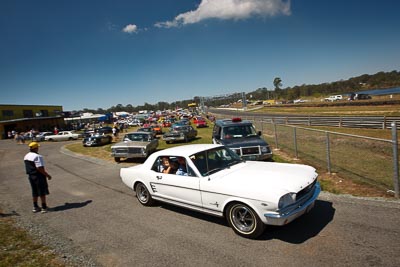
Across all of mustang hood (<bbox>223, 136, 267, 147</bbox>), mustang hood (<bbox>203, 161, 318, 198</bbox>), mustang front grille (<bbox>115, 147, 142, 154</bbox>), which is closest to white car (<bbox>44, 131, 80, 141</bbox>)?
mustang front grille (<bbox>115, 147, 142, 154</bbox>)

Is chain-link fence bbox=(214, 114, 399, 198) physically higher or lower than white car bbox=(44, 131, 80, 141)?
lower

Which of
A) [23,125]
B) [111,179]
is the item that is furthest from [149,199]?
[23,125]

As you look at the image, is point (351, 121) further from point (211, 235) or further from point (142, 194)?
point (211, 235)

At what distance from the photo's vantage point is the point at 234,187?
4.40 meters

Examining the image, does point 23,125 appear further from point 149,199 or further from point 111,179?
point 149,199

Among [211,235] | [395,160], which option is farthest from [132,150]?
[395,160]

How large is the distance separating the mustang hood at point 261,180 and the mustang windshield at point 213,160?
0.63 feet

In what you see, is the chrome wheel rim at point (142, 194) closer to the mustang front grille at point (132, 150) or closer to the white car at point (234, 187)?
the white car at point (234, 187)

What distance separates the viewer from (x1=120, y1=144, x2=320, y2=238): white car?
4.08 metres

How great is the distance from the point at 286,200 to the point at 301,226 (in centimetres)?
100

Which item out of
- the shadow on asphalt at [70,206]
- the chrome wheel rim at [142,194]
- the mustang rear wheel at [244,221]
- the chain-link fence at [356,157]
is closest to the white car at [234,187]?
the mustang rear wheel at [244,221]

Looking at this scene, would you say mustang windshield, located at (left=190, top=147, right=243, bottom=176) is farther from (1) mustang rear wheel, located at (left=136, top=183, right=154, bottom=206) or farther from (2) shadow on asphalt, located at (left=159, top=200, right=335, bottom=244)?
(1) mustang rear wheel, located at (left=136, top=183, right=154, bottom=206)

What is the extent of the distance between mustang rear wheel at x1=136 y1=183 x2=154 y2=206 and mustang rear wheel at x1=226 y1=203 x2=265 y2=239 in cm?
244

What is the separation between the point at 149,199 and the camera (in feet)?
20.5
